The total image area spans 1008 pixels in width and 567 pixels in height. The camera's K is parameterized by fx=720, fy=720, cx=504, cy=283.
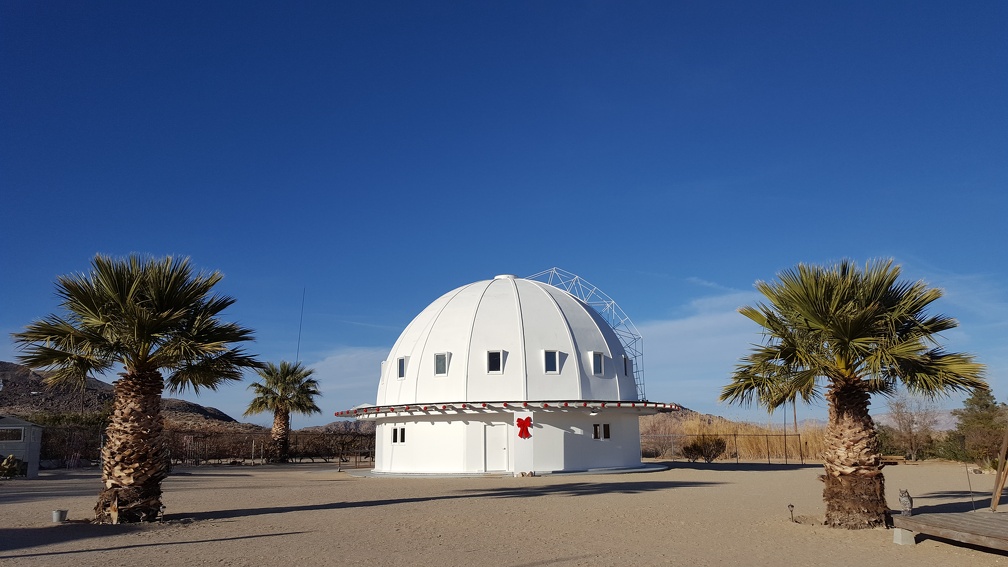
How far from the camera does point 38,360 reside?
14.2 meters

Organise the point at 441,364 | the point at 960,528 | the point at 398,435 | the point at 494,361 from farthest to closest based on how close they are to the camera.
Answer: the point at 398,435, the point at 441,364, the point at 494,361, the point at 960,528

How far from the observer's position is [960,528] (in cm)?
1030

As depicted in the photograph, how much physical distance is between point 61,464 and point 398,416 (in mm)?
19424

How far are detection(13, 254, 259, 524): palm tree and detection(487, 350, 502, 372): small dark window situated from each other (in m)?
17.1

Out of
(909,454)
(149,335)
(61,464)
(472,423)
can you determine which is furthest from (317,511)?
(909,454)

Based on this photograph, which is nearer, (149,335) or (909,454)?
(149,335)

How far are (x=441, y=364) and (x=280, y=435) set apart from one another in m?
19.6

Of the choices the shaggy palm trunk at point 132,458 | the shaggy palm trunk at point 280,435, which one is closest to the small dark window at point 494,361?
the shaggy palm trunk at point 132,458

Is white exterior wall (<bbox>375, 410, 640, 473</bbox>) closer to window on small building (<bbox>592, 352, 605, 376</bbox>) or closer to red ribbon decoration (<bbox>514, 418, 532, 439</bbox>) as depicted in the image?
red ribbon decoration (<bbox>514, 418, 532, 439</bbox>)

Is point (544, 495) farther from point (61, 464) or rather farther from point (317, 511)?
point (61, 464)

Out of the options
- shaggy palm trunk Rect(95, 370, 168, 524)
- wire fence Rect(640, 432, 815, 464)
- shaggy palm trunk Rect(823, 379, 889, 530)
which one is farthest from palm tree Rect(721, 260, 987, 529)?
wire fence Rect(640, 432, 815, 464)

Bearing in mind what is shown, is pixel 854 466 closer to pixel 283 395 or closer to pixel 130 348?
pixel 130 348

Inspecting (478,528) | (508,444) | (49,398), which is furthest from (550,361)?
(49,398)

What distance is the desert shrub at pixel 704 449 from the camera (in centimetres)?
4104
